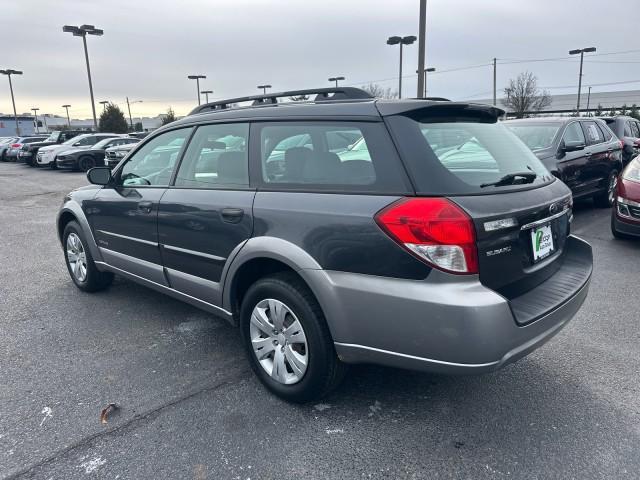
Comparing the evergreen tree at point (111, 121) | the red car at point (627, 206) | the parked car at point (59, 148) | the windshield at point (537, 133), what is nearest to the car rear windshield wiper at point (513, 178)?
the red car at point (627, 206)

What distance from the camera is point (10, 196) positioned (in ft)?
44.8

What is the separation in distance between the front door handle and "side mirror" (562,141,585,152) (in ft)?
20.9

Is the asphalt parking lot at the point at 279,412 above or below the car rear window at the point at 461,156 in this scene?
below

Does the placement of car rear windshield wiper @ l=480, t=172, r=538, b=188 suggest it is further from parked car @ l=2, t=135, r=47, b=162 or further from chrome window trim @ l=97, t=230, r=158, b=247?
parked car @ l=2, t=135, r=47, b=162

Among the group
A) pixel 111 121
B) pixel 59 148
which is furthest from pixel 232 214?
pixel 111 121

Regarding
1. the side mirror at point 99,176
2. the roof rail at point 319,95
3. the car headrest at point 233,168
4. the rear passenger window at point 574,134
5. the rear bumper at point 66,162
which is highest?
the roof rail at point 319,95

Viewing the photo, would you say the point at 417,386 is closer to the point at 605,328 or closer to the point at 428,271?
the point at 428,271

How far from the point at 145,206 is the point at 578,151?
7151 millimetres

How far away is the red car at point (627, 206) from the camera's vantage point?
20.3 ft

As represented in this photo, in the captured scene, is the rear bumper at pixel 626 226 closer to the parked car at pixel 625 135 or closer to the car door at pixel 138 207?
the car door at pixel 138 207

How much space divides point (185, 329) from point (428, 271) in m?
2.45

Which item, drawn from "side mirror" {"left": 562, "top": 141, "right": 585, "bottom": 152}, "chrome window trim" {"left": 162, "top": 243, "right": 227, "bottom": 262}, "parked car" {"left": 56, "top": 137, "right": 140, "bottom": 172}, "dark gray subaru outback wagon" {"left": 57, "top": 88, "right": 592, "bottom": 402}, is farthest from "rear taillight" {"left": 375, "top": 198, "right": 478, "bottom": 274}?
"parked car" {"left": 56, "top": 137, "right": 140, "bottom": 172}

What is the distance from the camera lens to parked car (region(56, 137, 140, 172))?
65.8ft

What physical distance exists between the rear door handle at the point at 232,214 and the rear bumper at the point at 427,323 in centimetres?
68
